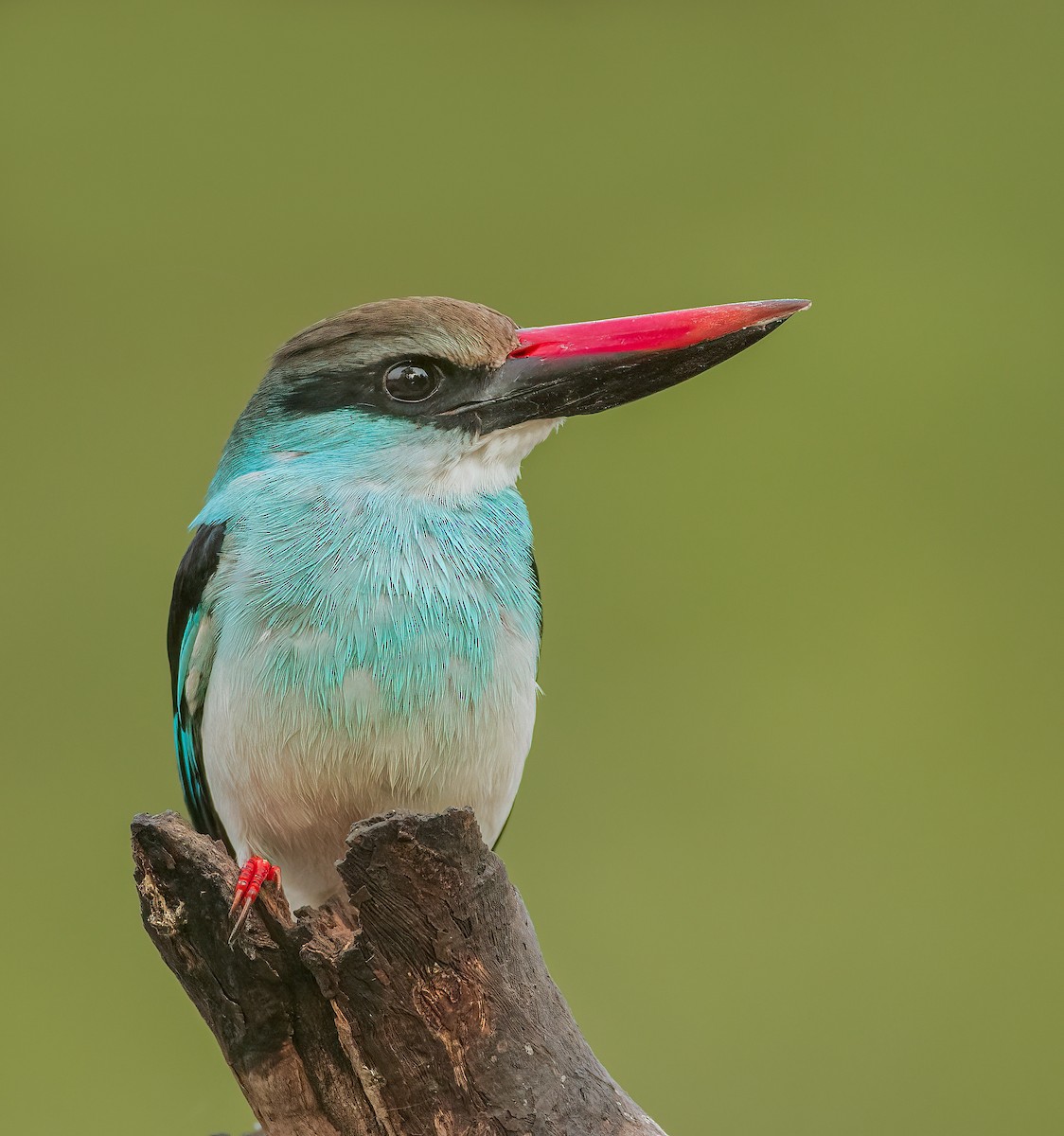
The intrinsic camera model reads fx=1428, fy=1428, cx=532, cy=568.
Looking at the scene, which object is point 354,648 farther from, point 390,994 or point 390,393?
point 390,994

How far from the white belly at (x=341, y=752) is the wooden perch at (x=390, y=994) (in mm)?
318

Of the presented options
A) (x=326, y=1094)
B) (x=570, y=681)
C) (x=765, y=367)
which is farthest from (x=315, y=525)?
(x=765, y=367)

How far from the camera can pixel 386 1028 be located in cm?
180

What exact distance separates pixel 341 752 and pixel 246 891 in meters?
0.36

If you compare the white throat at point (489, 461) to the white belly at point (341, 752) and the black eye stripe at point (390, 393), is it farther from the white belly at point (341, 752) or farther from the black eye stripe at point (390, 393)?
the white belly at point (341, 752)

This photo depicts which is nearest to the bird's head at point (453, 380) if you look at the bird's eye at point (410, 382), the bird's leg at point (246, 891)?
the bird's eye at point (410, 382)

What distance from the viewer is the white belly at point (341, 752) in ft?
7.05

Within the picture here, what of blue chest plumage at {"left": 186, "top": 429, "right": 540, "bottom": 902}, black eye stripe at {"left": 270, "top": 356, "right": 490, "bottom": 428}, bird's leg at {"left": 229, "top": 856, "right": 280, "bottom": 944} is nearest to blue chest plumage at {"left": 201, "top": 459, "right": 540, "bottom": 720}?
blue chest plumage at {"left": 186, "top": 429, "right": 540, "bottom": 902}

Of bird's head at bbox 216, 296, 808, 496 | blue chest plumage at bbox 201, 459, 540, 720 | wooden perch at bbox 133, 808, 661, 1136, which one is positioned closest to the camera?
wooden perch at bbox 133, 808, 661, 1136

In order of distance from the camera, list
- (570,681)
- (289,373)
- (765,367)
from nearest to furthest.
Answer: (289,373) → (570,681) → (765,367)

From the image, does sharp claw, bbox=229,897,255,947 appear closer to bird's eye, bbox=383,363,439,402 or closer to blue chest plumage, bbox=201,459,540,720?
blue chest plumage, bbox=201,459,540,720

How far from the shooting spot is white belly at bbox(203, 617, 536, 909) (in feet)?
7.05

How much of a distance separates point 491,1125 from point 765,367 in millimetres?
3464

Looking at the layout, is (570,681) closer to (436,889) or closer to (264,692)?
(264,692)
